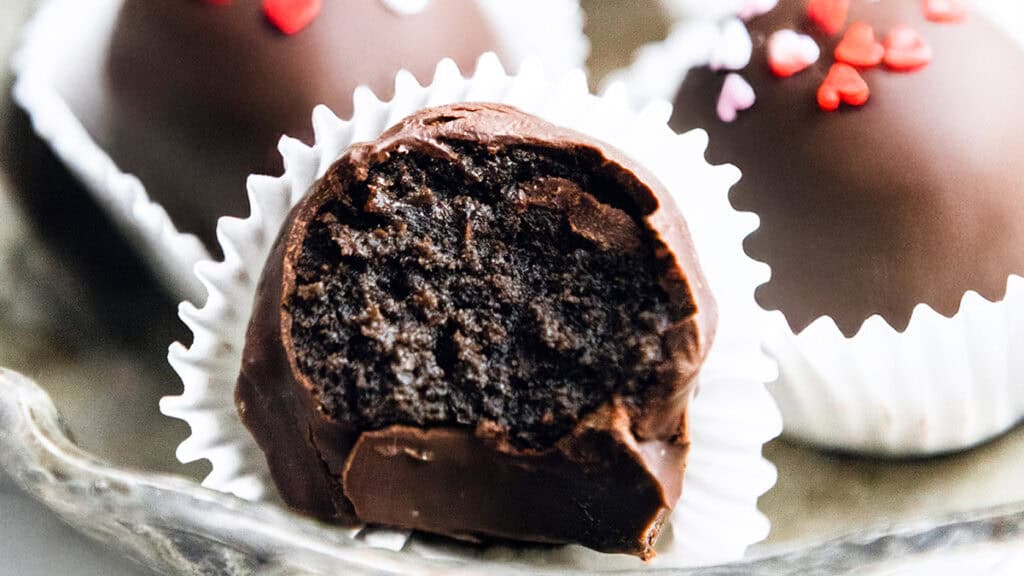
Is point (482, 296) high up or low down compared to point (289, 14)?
down

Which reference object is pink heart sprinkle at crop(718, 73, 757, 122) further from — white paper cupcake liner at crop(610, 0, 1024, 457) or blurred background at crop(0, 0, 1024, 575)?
blurred background at crop(0, 0, 1024, 575)

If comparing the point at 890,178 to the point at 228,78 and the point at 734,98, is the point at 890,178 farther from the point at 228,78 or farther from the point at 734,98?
the point at 228,78

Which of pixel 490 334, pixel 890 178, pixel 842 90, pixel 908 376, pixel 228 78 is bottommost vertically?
pixel 908 376

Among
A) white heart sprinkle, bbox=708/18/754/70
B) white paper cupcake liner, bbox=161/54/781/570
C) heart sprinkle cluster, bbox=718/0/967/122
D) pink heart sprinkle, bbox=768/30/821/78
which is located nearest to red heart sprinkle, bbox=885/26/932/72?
heart sprinkle cluster, bbox=718/0/967/122

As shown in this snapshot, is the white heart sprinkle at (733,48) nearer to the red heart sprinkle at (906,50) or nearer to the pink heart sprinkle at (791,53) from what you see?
the pink heart sprinkle at (791,53)

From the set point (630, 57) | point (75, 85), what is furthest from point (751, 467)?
point (75, 85)

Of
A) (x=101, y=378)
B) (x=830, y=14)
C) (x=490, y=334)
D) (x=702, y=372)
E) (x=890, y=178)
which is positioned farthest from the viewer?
(x=101, y=378)

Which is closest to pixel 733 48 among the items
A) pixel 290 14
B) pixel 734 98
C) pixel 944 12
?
pixel 734 98
